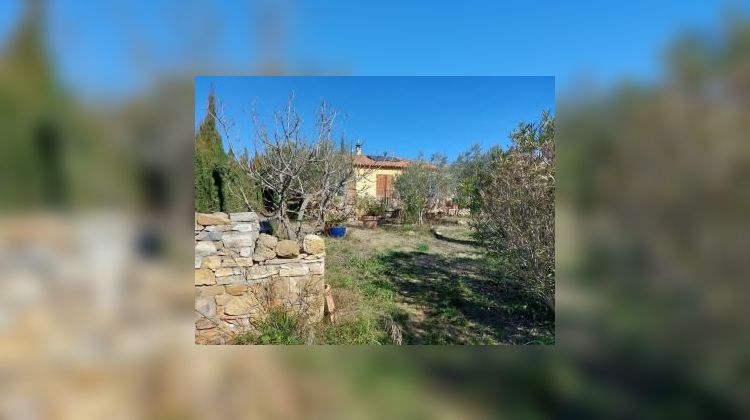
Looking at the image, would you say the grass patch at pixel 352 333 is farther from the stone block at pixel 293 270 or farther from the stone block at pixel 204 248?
the stone block at pixel 204 248

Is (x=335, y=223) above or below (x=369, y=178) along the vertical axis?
below

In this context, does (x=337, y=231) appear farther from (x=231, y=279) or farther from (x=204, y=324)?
(x=204, y=324)

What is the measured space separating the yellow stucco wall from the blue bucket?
533 mm

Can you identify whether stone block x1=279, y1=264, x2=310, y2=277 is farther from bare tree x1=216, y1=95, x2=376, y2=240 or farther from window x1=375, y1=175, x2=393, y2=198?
window x1=375, y1=175, x2=393, y2=198

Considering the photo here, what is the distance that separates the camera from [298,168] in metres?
3.09

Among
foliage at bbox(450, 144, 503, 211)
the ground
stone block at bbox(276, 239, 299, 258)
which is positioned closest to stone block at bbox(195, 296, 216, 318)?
stone block at bbox(276, 239, 299, 258)

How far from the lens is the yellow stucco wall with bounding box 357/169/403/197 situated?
145 inches

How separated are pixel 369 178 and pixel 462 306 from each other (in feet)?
6.13

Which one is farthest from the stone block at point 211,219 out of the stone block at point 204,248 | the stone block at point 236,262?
the stone block at point 236,262

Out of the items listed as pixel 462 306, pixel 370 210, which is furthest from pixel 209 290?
pixel 370 210
